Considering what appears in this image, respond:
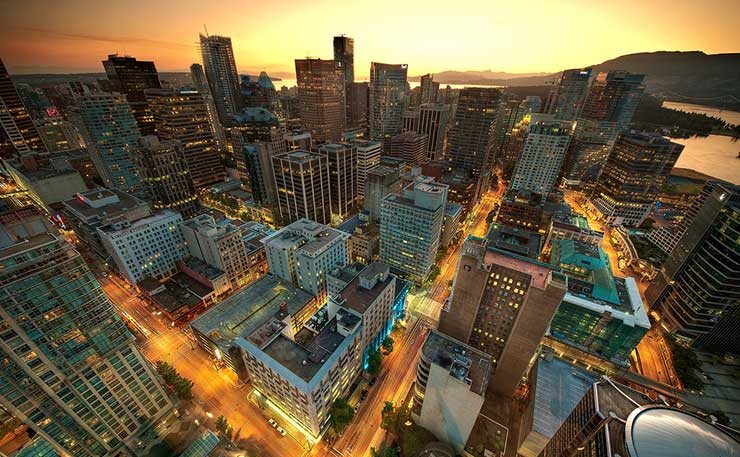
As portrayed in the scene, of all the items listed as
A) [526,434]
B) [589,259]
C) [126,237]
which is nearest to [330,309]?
[526,434]

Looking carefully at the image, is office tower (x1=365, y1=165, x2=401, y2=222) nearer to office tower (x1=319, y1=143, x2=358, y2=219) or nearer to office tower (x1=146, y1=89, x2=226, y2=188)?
office tower (x1=319, y1=143, x2=358, y2=219)

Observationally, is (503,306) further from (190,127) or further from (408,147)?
(190,127)

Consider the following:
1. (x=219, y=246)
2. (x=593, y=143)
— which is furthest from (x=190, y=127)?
(x=593, y=143)

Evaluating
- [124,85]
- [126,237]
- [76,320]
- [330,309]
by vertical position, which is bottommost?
[330,309]

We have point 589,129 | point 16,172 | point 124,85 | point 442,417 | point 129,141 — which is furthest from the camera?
point 589,129

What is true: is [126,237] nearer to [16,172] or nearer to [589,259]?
[16,172]

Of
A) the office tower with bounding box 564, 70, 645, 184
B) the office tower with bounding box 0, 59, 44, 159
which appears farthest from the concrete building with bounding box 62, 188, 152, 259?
the office tower with bounding box 564, 70, 645, 184
